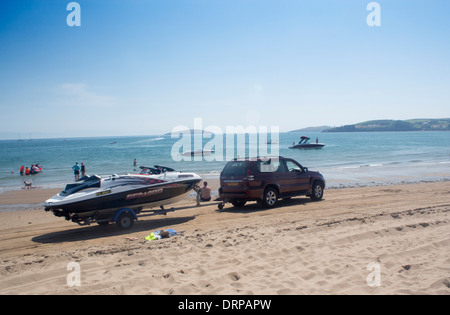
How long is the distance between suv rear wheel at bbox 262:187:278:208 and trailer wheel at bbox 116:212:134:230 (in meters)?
4.77

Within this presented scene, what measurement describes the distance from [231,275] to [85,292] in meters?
2.10

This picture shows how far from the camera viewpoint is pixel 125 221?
9.53 m

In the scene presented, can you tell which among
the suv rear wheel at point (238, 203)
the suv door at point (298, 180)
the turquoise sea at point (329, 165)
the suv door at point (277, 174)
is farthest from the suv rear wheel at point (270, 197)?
the turquoise sea at point (329, 165)

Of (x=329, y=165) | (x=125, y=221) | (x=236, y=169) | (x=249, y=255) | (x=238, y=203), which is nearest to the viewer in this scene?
(x=249, y=255)

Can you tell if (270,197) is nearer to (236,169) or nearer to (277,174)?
(277,174)

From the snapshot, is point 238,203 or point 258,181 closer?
point 258,181

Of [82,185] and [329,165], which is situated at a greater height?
[82,185]

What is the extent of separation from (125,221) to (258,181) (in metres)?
4.81

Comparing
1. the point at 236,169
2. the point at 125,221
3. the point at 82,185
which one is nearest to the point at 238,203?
the point at 236,169

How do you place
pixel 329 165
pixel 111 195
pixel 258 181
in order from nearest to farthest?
pixel 111 195 < pixel 258 181 < pixel 329 165

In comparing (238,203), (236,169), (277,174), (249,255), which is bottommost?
(238,203)
